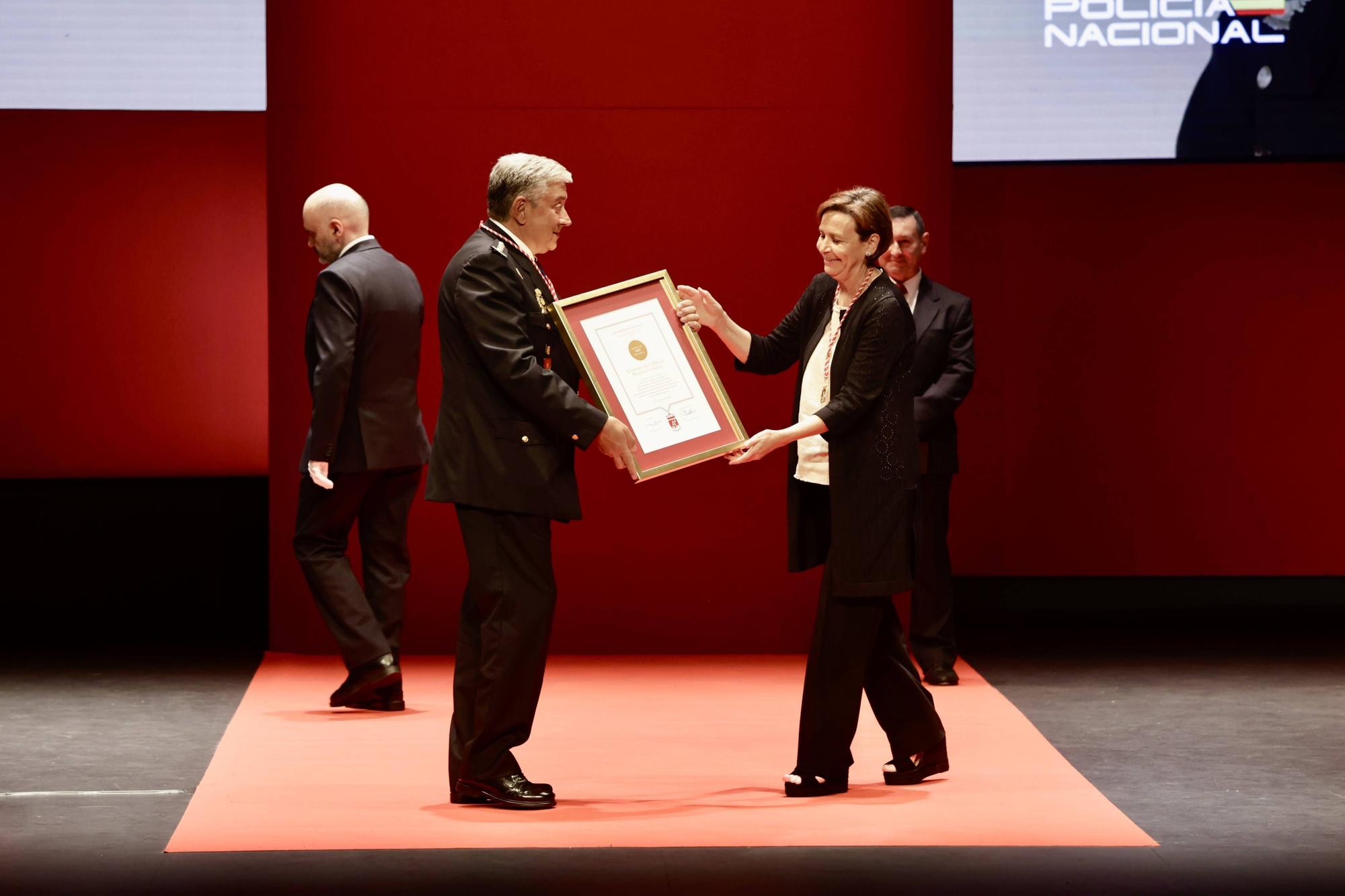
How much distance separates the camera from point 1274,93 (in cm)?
741

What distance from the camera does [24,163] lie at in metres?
7.66

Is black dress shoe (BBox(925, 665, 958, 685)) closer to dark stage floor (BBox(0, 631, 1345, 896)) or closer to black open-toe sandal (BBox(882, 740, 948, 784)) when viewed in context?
dark stage floor (BBox(0, 631, 1345, 896))

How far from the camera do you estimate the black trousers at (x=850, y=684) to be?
13.3 ft

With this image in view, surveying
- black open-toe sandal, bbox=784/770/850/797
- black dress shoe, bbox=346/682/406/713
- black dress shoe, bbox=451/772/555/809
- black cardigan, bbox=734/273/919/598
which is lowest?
black dress shoe, bbox=346/682/406/713

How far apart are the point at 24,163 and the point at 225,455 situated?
4.81ft

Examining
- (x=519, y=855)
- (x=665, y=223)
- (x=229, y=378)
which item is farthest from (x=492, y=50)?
(x=519, y=855)

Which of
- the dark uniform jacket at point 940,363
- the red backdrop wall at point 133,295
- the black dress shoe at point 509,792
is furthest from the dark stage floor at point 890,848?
the red backdrop wall at point 133,295

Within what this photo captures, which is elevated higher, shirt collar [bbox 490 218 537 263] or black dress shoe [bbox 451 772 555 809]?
shirt collar [bbox 490 218 537 263]

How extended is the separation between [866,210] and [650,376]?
593 mm

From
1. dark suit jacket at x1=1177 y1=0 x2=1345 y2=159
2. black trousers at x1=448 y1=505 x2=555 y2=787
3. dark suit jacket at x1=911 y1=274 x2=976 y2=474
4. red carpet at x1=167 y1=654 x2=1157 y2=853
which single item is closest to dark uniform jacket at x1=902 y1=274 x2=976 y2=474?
dark suit jacket at x1=911 y1=274 x2=976 y2=474

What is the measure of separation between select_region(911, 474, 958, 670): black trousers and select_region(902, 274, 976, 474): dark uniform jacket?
0.08 metres

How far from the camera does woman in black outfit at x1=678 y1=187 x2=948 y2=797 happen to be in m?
4.00

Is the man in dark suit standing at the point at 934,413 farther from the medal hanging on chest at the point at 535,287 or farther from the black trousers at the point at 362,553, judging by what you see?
the medal hanging on chest at the point at 535,287

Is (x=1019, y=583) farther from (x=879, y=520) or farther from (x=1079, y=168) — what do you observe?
(x=879, y=520)
